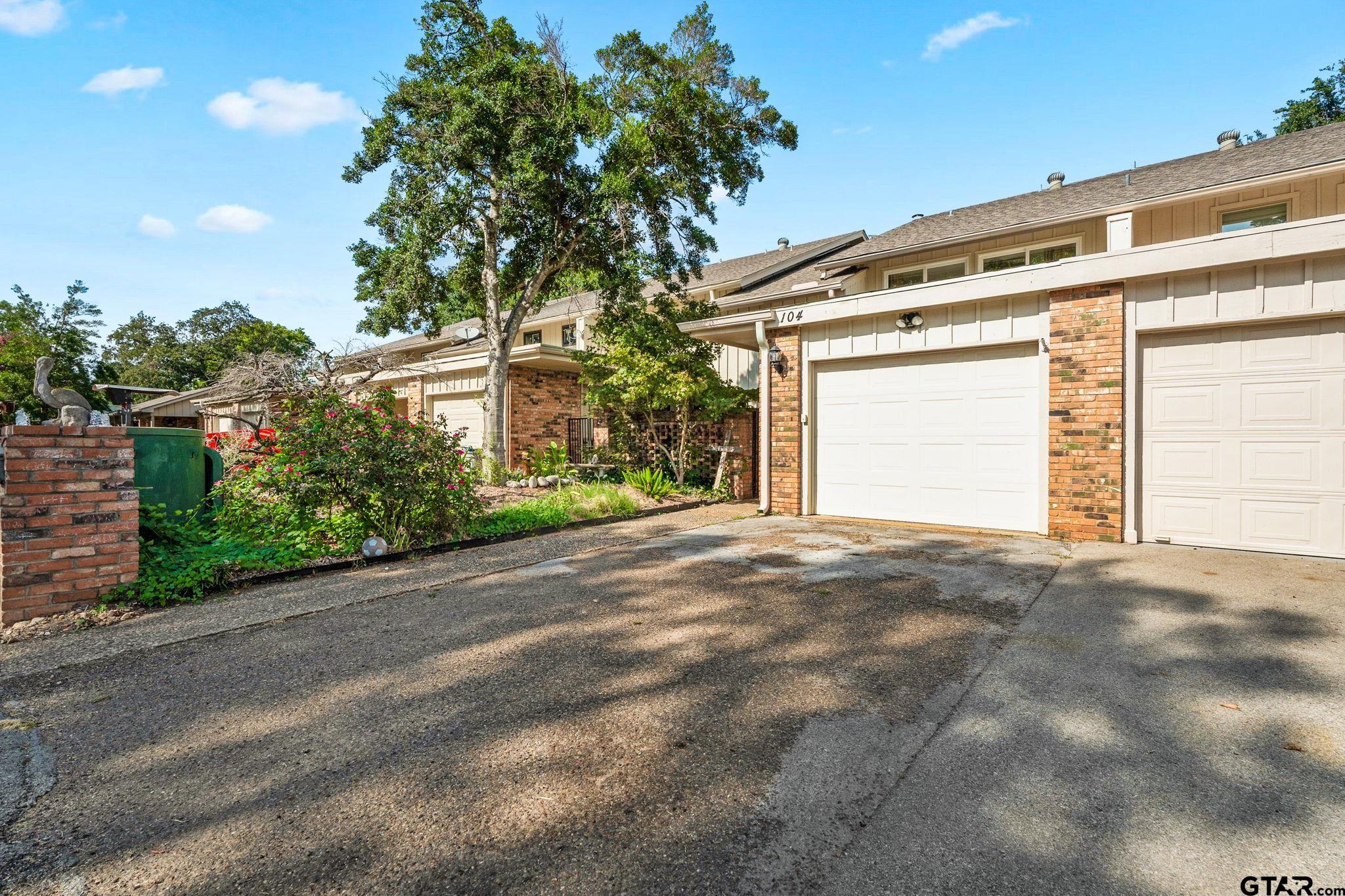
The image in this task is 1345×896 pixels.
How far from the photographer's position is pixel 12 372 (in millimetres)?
22016

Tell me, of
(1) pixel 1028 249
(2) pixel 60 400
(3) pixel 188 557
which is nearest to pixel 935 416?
(1) pixel 1028 249

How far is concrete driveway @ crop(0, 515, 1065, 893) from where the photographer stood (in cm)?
168

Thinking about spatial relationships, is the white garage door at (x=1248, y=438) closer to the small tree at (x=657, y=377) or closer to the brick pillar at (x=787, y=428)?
the brick pillar at (x=787, y=428)

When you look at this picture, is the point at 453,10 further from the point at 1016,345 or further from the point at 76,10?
the point at 1016,345

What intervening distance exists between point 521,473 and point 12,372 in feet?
81.0

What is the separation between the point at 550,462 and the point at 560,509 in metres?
4.19

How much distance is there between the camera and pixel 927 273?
1130 centimetres

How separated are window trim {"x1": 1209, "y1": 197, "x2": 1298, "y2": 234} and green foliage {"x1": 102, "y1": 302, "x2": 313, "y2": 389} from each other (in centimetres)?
4687

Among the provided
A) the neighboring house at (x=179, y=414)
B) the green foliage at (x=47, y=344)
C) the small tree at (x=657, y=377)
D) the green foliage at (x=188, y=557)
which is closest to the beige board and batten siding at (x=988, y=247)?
the small tree at (x=657, y=377)

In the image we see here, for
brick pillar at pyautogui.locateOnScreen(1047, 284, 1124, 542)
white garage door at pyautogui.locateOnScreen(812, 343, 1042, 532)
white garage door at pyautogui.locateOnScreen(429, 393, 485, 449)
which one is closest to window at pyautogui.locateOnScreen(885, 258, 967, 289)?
white garage door at pyautogui.locateOnScreen(812, 343, 1042, 532)

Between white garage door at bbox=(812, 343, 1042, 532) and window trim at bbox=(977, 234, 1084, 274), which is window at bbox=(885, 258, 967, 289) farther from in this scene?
white garage door at bbox=(812, 343, 1042, 532)

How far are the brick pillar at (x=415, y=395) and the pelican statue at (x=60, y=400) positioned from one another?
10.2 m

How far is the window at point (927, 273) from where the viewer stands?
11.0m

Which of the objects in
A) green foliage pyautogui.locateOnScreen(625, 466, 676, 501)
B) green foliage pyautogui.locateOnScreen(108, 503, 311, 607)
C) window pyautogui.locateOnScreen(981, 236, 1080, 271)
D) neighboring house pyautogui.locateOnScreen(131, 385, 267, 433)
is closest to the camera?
green foliage pyautogui.locateOnScreen(108, 503, 311, 607)
